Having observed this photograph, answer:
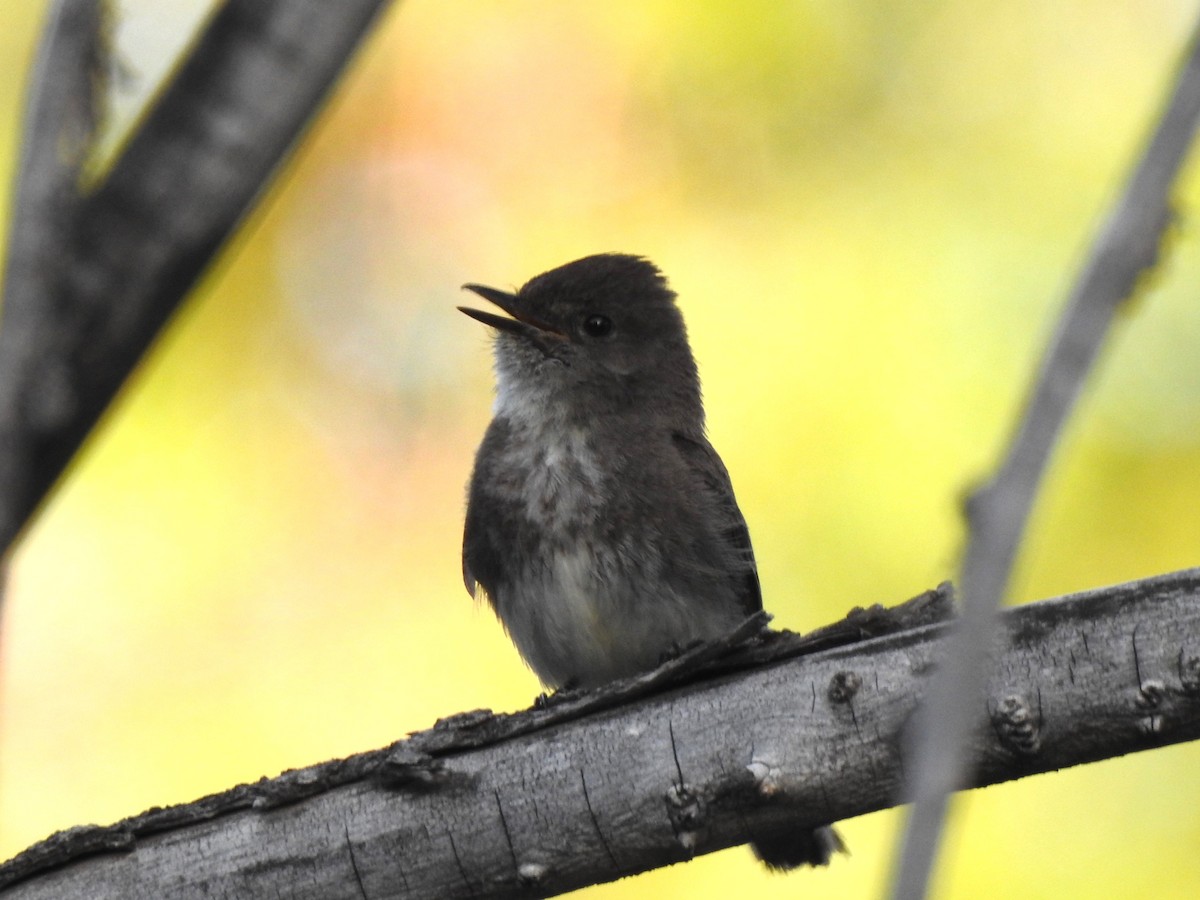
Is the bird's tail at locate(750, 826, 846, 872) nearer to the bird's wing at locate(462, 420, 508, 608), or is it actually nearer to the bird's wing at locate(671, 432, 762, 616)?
the bird's wing at locate(671, 432, 762, 616)

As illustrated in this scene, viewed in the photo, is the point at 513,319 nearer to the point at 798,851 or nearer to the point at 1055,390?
the point at 798,851

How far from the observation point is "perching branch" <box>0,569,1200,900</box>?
3029 mm

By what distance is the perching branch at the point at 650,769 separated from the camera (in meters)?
3.03

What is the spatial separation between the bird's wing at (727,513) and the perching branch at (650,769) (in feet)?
5.31

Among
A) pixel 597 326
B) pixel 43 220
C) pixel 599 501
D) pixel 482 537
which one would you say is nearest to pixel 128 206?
pixel 43 220

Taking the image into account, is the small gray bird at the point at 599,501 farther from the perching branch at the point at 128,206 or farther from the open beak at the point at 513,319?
the perching branch at the point at 128,206

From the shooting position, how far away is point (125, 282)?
2.62m

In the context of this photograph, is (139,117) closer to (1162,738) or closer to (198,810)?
(198,810)

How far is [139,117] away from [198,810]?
5.60ft

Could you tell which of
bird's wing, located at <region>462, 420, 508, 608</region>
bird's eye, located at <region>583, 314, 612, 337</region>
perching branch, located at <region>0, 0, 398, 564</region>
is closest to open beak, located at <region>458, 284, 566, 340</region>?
bird's eye, located at <region>583, 314, 612, 337</region>

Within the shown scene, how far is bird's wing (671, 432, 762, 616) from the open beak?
750 mm

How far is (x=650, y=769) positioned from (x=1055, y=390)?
2420mm

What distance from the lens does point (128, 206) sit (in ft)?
8.76

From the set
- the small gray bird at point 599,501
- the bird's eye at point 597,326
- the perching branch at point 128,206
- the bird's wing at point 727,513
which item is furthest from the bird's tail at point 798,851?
the perching branch at point 128,206
